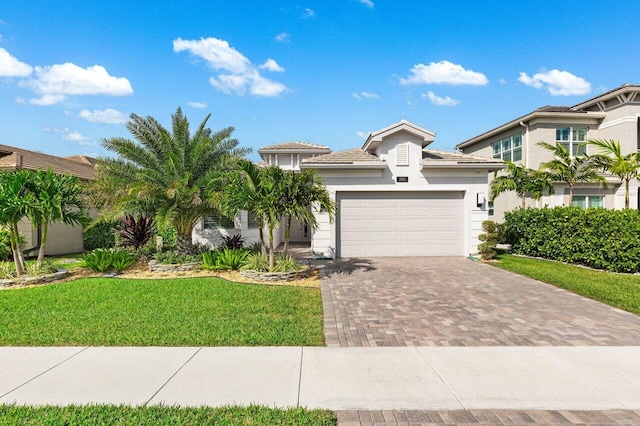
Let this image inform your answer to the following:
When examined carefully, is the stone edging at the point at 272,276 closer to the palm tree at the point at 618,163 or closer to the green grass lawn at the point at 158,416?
the green grass lawn at the point at 158,416

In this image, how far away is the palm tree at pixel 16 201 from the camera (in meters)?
8.67

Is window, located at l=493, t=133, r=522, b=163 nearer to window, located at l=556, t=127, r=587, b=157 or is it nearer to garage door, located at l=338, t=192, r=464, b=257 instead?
window, located at l=556, t=127, r=587, b=157

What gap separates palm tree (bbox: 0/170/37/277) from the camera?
8.67 metres

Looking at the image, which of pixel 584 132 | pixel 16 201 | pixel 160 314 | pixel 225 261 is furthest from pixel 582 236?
pixel 16 201

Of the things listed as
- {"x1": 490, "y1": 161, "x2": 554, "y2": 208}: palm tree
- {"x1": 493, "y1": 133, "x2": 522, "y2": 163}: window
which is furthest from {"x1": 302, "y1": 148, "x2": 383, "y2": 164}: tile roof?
{"x1": 493, "y1": 133, "x2": 522, "y2": 163}: window

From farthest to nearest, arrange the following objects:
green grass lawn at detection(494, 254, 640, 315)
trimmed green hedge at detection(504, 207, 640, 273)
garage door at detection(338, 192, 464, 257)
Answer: garage door at detection(338, 192, 464, 257)
trimmed green hedge at detection(504, 207, 640, 273)
green grass lawn at detection(494, 254, 640, 315)

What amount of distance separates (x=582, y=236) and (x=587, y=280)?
292 centimetres

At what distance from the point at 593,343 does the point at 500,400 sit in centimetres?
260

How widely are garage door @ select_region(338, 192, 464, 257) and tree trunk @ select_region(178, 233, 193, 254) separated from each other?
5529mm

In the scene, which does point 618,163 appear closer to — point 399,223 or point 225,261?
point 399,223

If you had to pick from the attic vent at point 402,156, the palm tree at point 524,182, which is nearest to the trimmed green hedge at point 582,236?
the palm tree at point 524,182

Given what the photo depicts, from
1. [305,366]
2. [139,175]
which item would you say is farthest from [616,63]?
[139,175]

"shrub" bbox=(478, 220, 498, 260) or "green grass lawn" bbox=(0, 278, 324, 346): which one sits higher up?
"shrub" bbox=(478, 220, 498, 260)

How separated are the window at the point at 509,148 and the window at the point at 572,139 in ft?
6.08
